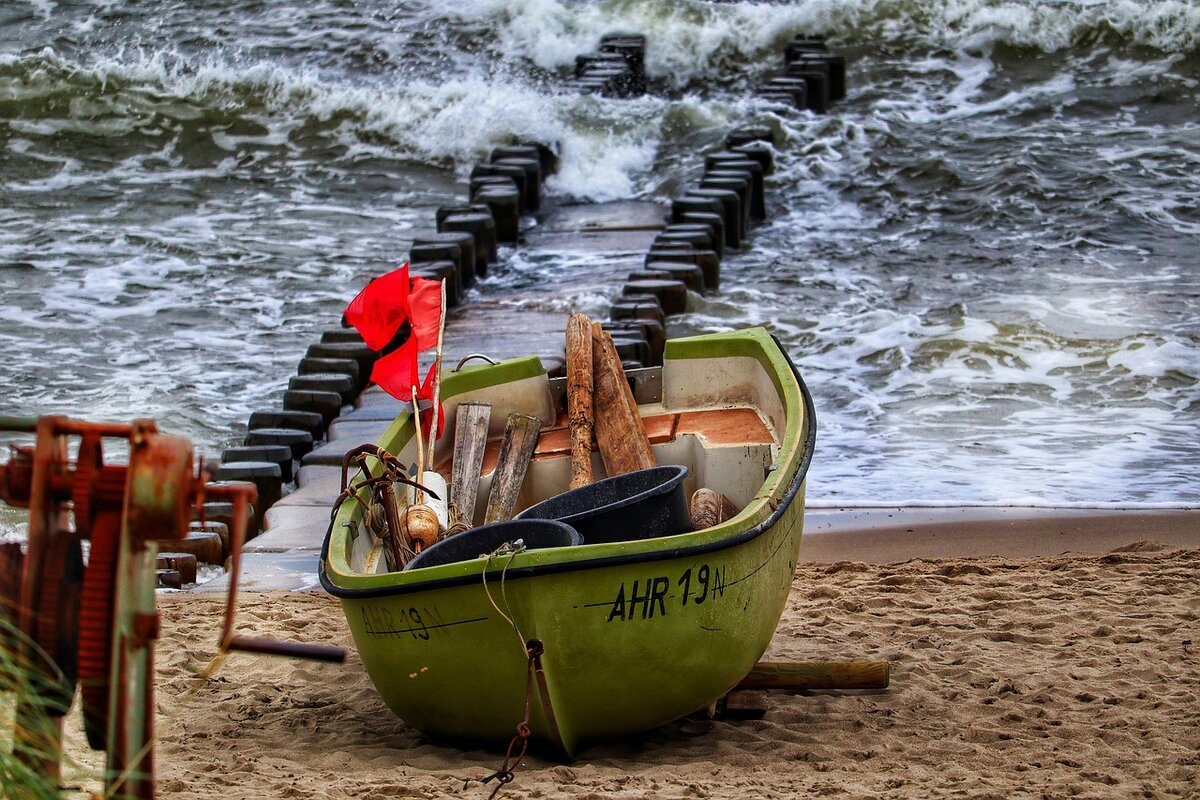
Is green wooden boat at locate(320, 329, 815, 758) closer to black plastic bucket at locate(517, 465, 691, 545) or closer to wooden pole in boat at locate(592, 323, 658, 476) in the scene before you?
black plastic bucket at locate(517, 465, 691, 545)

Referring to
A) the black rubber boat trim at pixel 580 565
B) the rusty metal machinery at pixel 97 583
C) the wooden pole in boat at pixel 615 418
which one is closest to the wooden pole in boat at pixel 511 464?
the wooden pole in boat at pixel 615 418

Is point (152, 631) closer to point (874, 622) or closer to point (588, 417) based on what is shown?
point (588, 417)

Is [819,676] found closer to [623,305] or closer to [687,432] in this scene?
[687,432]

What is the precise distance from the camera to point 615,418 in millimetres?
6465

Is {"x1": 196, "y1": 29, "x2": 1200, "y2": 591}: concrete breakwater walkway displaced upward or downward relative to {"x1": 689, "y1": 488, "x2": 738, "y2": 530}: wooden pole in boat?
downward

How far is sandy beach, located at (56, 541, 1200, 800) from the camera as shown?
179 inches

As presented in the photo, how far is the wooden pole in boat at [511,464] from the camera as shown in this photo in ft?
19.9

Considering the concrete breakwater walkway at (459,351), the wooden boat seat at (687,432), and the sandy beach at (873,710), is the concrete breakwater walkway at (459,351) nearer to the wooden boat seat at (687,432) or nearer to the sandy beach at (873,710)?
the sandy beach at (873,710)

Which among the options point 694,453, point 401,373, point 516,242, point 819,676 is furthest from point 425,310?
point 516,242

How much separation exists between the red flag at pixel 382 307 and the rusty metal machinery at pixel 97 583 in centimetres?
326

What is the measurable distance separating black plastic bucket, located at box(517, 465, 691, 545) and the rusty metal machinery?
2.14 meters

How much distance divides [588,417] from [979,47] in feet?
54.0

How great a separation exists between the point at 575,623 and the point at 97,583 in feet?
6.43

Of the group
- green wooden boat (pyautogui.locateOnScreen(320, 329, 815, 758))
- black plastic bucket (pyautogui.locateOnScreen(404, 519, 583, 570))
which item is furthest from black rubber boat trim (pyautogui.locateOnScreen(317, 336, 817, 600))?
black plastic bucket (pyautogui.locateOnScreen(404, 519, 583, 570))
